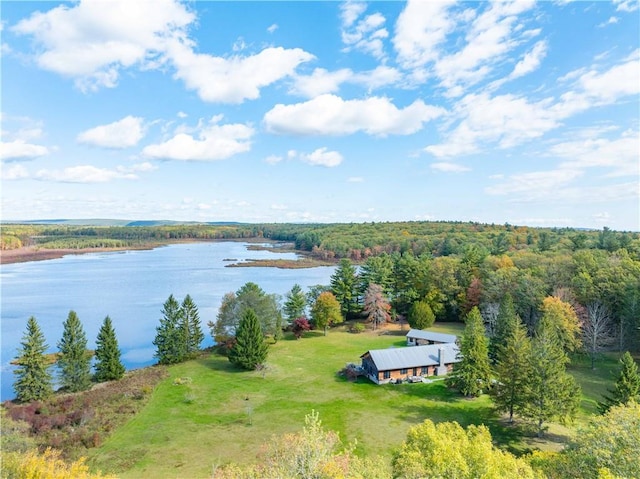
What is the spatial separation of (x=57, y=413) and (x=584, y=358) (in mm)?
42849

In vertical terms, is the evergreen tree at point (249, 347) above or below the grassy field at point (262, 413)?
above

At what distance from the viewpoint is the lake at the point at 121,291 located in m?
44.9

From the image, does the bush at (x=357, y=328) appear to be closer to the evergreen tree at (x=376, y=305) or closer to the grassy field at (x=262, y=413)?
the evergreen tree at (x=376, y=305)

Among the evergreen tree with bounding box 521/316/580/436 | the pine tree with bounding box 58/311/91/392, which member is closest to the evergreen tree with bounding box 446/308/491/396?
the evergreen tree with bounding box 521/316/580/436

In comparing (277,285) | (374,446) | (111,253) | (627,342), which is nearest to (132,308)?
(277,285)

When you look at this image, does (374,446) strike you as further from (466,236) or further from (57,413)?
(466,236)

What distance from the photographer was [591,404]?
27.6 metres

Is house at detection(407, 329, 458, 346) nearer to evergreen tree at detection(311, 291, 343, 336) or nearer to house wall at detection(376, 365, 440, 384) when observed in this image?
house wall at detection(376, 365, 440, 384)

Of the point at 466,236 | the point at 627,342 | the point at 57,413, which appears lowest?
the point at 57,413

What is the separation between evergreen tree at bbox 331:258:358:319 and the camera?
168 feet

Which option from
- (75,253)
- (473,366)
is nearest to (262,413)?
(473,366)

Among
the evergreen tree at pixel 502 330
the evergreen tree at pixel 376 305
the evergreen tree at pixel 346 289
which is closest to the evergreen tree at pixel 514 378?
the evergreen tree at pixel 502 330

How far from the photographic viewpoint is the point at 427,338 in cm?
4031

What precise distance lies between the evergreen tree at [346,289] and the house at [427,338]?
10.9 metres
